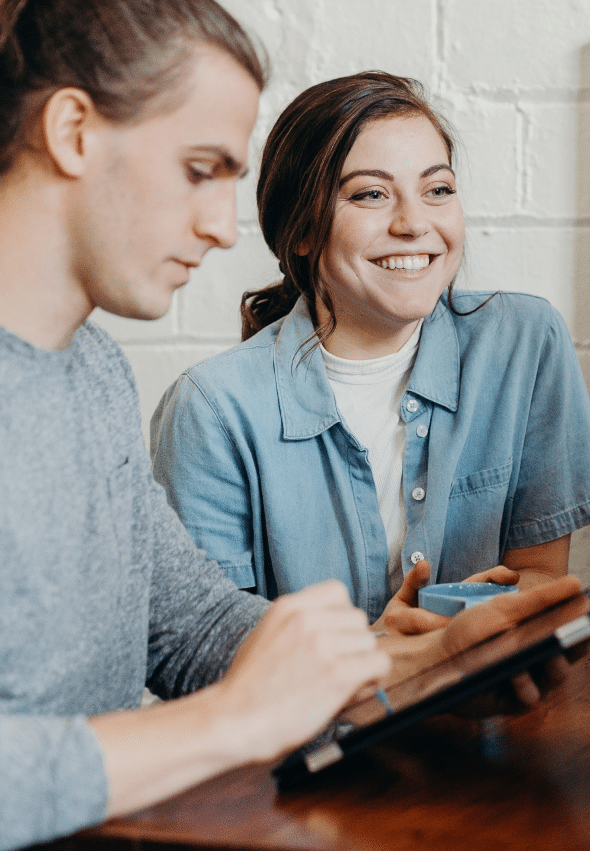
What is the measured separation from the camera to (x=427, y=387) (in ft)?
3.98

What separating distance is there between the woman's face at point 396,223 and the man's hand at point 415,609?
0.37m

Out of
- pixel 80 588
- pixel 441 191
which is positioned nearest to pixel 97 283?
pixel 80 588

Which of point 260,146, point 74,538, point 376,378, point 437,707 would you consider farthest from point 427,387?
point 437,707

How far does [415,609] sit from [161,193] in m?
0.46

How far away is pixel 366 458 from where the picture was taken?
1.18m

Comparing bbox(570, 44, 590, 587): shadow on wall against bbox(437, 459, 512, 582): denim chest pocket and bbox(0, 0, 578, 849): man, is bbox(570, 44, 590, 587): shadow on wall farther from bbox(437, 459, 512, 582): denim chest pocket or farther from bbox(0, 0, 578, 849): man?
bbox(0, 0, 578, 849): man

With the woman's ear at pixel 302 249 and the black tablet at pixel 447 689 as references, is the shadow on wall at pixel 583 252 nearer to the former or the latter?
the woman's ear at pixel 302 249

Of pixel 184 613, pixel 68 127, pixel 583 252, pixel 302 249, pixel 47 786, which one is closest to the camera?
pixel 47 786

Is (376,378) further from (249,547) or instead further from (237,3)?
(237,3)

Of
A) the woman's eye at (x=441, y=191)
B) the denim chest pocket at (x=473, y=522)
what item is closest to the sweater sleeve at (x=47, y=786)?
the denim chest pocket at (x=473, y=522)

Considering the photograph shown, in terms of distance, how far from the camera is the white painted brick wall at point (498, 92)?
1.34m

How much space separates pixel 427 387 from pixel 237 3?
0.71m

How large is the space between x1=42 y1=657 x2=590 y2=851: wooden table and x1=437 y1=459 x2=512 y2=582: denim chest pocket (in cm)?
62

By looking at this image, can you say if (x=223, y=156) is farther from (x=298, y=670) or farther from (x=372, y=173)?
(x=372, y=173)
